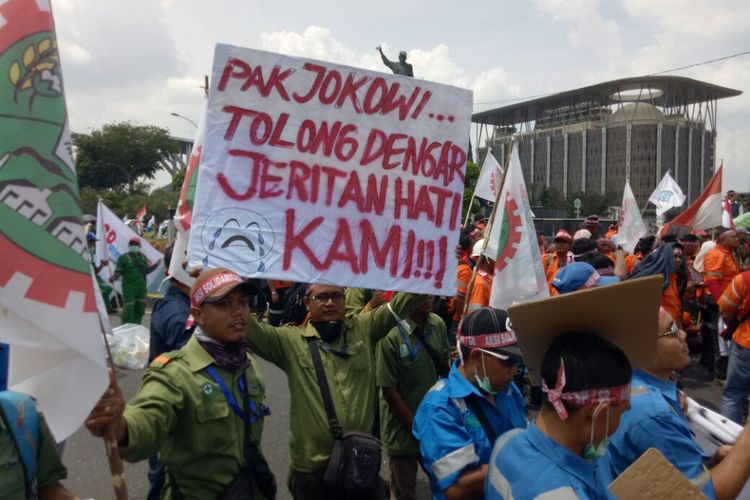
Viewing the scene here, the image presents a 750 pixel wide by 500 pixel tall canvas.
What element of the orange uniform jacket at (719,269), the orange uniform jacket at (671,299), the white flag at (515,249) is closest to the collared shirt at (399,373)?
the white flag at (515,249)

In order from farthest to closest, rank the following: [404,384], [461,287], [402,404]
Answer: [461,287] → [404,384] → [402,404]

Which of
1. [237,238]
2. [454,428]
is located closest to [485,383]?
[454,428]

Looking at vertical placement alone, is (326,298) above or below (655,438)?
above

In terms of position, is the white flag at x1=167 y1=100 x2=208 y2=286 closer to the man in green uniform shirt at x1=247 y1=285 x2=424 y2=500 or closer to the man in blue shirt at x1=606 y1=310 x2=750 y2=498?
the man in green uniform shirt at x1=247 y1=285 x2=424 y2=500

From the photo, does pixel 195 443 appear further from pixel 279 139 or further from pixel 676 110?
pixel 676 110

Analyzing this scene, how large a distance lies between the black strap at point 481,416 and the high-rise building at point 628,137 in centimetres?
7775

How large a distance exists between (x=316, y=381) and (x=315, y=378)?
0.02 meters

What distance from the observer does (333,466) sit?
9.75ft

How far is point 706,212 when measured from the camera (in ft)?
30.3

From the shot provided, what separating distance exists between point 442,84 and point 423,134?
0.28 m

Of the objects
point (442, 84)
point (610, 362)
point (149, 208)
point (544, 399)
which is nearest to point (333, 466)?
point (544, 399)

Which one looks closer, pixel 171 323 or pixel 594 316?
pixel 594 316

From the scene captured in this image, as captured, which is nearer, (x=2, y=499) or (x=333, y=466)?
(x=2, y=499)

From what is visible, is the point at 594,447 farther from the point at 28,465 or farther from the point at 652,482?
the point at 28,465
